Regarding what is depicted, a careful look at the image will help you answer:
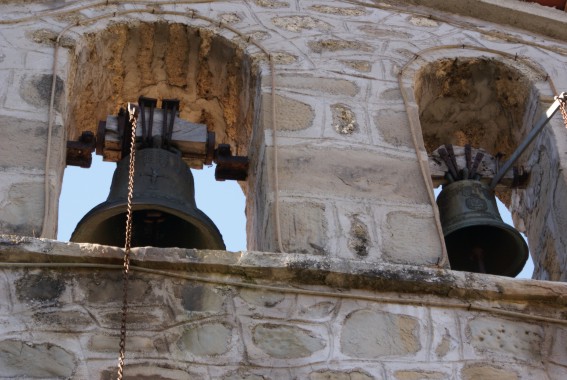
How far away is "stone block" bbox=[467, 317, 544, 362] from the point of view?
425cm

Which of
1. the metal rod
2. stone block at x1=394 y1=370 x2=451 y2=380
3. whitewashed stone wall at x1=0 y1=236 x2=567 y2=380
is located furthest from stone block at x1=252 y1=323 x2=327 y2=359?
the metal rod

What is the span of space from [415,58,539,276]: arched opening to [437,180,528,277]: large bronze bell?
0.70 meters

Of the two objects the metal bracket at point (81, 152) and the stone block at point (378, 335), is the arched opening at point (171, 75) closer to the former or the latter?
the metal bracket at point (81, 152)

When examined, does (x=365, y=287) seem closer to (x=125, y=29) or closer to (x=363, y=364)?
(x=363, y=364)

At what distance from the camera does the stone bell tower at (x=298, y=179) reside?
4.11m

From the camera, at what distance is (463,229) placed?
546 centimetres

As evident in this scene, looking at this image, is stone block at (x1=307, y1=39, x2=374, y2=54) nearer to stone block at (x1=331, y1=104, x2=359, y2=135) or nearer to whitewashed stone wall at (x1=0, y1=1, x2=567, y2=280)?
whitewashed stone wall at (x1=0, y1=1, x2=567, y2=280)

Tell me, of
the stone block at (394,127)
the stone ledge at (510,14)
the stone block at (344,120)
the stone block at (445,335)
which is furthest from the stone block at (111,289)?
the stone ledge at (510,14)

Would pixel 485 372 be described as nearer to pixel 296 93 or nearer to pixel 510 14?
pixel 296 93

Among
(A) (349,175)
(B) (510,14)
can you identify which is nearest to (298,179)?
(A) (349,175)

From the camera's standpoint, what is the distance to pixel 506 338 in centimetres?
429

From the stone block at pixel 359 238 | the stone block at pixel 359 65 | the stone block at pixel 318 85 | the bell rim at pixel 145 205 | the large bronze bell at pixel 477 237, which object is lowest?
the stone block at pixel 359 238

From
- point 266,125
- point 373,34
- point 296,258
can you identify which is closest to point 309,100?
point 266,125

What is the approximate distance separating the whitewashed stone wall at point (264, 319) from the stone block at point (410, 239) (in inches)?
16.8
